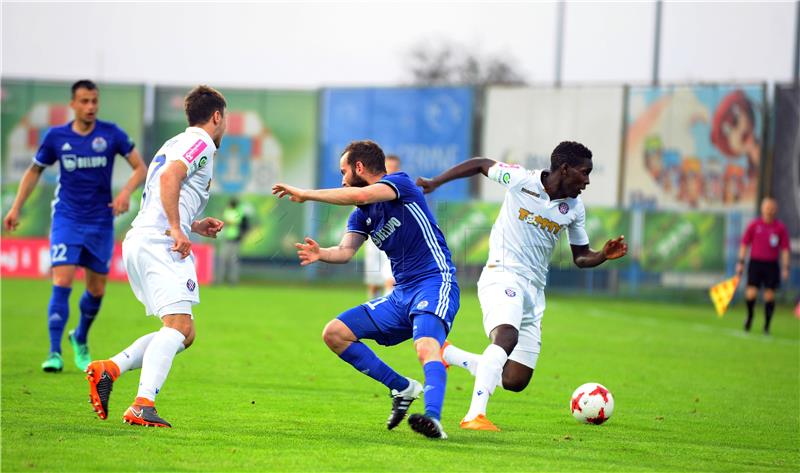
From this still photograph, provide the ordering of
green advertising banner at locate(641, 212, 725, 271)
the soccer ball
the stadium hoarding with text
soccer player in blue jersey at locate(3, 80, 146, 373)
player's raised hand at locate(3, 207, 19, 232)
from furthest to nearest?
the stadium hoarding with text
green advertising banner at locate(641, 212, 725, 271)
soccer player in blue jersey at locate(3, 80, 146, 373)
player's raised hand at locate(3, 207, 19, 232)
the soccer ball

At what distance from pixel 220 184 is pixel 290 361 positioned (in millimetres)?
27220

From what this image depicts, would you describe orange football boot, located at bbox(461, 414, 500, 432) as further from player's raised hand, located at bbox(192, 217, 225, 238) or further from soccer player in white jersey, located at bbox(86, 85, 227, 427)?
player's raised hand, located at bbox(192, 217, 225, 238)

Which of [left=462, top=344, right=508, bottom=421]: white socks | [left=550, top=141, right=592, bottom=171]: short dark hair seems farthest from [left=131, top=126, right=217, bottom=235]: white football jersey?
[left=550, top=141, right=592, bottom=171]: short dark hair

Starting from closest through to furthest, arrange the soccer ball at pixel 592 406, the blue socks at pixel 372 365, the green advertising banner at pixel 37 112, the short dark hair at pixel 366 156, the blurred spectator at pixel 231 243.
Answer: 1. the short dark hair at pixel 366 156
2. the blue socks at pixel 372 365
3. the soccer ball at pixel 592 406
4. the blurred spectator at pixel 231 243
5. the green advertising banner at pixel 37 112

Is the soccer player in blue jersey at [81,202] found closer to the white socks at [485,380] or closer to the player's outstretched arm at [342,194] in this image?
the player's outstretched arm at [342,194]

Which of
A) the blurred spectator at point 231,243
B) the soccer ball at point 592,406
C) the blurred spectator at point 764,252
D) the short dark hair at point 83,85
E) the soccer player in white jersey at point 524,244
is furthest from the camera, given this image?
the blurred spectator at point 231,243

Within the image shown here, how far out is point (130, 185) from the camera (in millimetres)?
10773

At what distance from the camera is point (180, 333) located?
7.59 meters

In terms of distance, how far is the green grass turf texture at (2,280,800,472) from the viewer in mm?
6680

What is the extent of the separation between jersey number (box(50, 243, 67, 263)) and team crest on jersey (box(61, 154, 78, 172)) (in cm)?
79

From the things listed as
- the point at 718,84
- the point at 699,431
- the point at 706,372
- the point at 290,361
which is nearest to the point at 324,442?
the point at 699,431

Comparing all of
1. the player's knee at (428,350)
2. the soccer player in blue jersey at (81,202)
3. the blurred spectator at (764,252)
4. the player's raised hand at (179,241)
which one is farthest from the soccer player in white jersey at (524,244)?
the blurred spectator at (764,252)

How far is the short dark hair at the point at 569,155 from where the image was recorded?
8594 millimetres

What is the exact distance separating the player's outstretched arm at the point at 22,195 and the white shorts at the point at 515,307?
4746 millimetres
